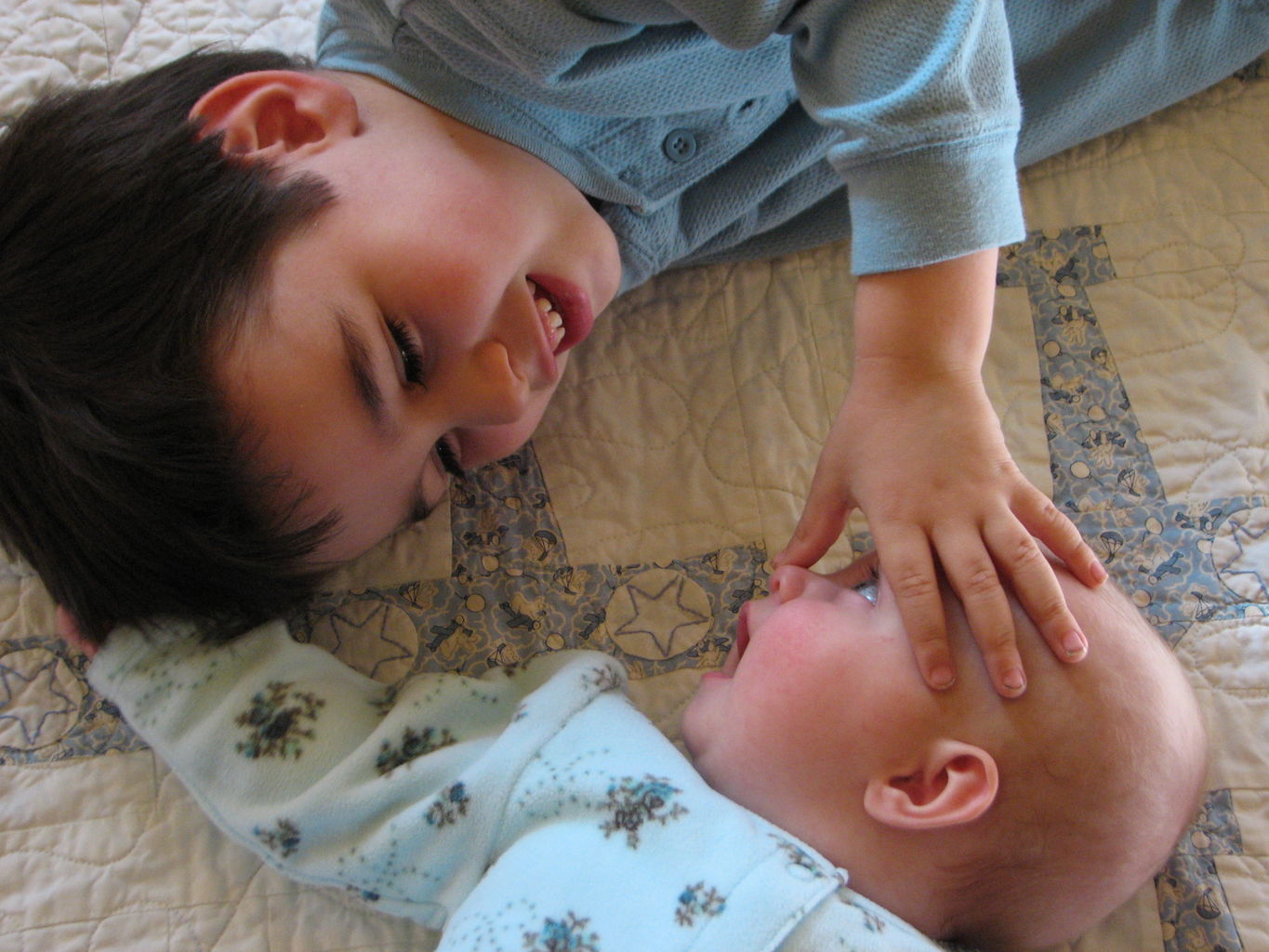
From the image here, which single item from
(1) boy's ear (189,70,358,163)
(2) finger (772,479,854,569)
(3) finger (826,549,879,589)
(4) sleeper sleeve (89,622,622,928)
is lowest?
(4) sleeper sleeve (89,622,622,928)

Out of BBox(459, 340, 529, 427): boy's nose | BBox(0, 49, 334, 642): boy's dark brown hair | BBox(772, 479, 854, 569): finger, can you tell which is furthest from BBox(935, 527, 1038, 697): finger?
→ BBox(0, 49, 334, 642): boy's dark brown hair

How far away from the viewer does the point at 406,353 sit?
752 mm

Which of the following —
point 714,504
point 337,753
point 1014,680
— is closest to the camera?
point 1014,680

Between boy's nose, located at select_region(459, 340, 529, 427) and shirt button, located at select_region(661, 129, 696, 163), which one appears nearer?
boy's nose, located at select_region(459, 340, 529, 427)

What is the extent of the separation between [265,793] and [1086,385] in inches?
32.0

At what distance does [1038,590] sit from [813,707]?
180 mm

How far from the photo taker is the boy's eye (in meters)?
0.74

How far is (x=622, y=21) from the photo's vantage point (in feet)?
2.54

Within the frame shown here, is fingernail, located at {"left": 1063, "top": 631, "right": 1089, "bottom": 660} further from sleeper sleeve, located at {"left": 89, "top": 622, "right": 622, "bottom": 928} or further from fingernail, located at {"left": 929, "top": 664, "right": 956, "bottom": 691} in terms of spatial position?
sleeper sleeve, located at {"left": 89, "top": 622, "right": 622, "bottom": 928}

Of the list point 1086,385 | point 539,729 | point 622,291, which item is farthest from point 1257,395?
point 539,729

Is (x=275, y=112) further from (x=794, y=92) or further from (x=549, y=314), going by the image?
(x=794, y=92)

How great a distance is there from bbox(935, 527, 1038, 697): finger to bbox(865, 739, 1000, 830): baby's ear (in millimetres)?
53

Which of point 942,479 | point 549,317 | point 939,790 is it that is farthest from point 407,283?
point 939,790

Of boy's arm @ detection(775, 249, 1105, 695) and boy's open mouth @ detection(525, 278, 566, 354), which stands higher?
boy's open mouth @ detection(525, 278, 566, 354)
